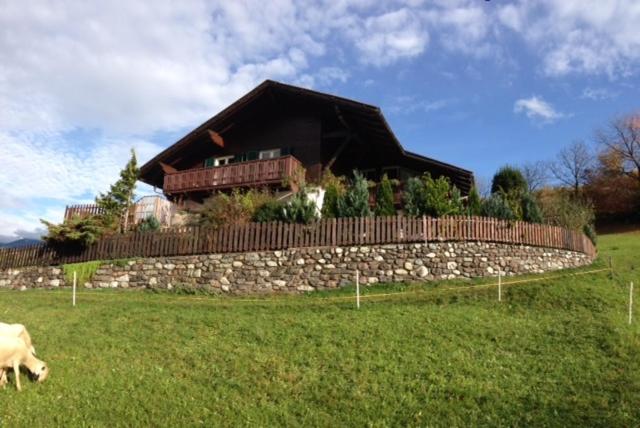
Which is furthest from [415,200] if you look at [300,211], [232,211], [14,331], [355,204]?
[14,331]

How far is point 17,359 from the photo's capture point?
24.9 feet

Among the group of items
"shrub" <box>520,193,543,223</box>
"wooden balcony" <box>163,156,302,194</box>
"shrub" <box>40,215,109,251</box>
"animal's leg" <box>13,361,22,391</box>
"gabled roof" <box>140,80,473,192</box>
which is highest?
"gabled roof" <box>140,80,473,192</box>

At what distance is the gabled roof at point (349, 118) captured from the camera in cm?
2177

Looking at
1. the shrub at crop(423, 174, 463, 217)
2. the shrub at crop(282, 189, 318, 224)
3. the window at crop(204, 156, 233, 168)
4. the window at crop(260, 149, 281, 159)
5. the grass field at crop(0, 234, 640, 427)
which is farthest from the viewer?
the window at crop(204, 156, 233, 168)

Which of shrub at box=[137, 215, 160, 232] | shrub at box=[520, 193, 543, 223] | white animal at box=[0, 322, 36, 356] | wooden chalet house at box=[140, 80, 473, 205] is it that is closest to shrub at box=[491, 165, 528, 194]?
wooden chalet house at box=[140, 80, 473, 205]

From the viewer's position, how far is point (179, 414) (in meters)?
6.59

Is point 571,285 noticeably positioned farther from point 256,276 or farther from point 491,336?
point 256,276

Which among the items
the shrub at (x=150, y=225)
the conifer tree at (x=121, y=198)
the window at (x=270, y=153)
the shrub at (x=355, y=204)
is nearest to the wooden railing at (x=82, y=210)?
the conifer tree at (x=121, y=198)

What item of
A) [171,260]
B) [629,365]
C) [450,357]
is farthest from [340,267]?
[629,365]

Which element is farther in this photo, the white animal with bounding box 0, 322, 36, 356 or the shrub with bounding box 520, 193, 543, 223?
the shrub with bounding box 520, 193, 543, 223

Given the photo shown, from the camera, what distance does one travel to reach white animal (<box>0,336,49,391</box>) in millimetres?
7438

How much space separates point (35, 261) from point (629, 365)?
20.0 metres

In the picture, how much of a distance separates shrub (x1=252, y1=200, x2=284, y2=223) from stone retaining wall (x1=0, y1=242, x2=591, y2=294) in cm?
174

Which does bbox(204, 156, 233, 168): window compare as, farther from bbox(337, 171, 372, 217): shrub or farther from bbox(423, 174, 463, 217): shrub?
bbox(423, 174, 463, 217): shrub
